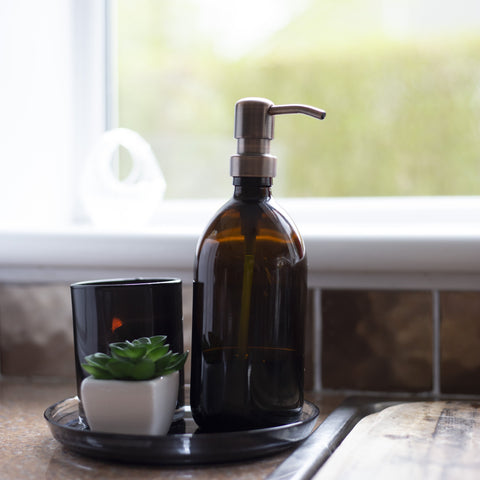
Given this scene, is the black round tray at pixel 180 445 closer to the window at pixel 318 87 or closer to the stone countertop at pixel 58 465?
the stone countertop at pixel 58 465

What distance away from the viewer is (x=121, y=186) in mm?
1059

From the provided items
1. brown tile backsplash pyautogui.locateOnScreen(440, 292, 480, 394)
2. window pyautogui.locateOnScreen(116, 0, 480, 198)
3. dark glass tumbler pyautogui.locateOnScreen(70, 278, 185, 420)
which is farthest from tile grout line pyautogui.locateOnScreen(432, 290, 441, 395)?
dark glass tumbler pyautogui.locateOnScreen(70, 278, 185, 420)

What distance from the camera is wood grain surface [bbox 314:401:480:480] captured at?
0.53 m

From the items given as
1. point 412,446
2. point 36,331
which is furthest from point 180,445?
point 36,331

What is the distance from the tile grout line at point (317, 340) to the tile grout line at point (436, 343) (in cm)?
14

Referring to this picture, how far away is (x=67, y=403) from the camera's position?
687 millimetres

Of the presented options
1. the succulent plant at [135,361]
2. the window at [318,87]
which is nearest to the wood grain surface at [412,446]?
the succulent plant at [135,361]

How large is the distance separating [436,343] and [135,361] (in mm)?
436

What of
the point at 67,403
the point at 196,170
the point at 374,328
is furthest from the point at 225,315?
the point at 196,170

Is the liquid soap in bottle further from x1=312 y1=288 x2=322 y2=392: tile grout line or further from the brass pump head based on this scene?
x1=312 y1=288 x2=322 y2=392: tile grout line

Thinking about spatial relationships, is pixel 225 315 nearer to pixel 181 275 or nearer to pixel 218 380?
pixel 218 380

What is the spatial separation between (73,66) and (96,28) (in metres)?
0.08

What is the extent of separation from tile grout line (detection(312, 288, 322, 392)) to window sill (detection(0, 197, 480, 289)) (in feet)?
0.06

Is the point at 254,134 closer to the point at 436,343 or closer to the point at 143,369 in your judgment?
the point at 143,369
